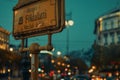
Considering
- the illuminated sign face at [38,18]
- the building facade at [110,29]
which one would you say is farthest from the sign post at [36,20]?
the building facade at [110,29]

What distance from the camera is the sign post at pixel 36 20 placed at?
405 centimetres

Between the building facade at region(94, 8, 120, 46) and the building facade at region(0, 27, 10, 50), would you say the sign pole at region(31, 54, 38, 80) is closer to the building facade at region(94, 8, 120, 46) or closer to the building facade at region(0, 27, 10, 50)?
the building facade at region(0, 27, 10, 50)

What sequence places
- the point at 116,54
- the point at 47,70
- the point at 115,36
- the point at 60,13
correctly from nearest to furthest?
1. the point at 60,13
2. the point at 116,54
3. the point at 47,70
4. the point at 115,36

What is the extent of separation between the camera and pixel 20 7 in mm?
4660

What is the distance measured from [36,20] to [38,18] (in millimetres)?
51

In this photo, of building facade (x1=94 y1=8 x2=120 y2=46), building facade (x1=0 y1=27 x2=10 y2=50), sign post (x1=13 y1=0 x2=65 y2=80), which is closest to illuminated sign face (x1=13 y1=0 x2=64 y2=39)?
sign post (x1=13 y1=0 x2=65 y2=80)

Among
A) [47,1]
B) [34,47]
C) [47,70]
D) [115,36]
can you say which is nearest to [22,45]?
[34,47]

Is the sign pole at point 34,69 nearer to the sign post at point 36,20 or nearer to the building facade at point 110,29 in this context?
the sign post at point 36,20

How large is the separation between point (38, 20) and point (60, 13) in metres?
0.41

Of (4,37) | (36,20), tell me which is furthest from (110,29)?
(36,20)

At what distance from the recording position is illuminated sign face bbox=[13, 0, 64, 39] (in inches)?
159

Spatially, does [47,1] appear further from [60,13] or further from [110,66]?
[110,66]

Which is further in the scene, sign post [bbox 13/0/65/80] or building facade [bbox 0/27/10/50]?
building facade [bbox 0/27/10/50]

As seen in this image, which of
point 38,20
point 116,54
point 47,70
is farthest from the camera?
point 47,70
